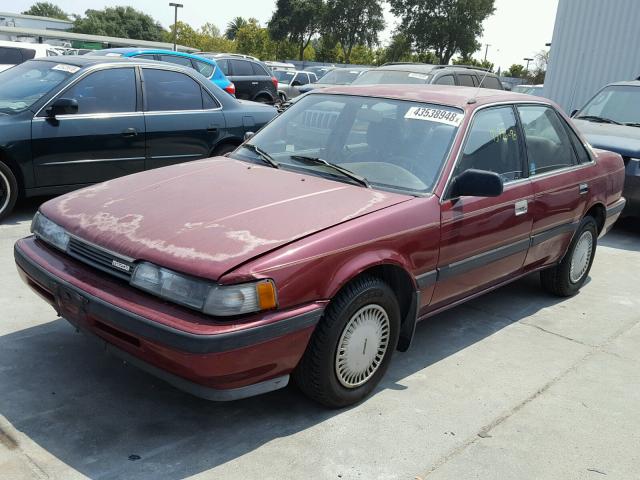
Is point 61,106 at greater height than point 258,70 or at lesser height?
lesser

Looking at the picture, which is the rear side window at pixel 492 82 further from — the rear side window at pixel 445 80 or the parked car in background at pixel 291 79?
the parked car in background at pixel 291 79


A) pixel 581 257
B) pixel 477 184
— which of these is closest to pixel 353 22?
pixel 581 257

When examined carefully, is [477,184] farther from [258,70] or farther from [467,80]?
[258,70]

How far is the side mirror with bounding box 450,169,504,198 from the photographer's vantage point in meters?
3.55

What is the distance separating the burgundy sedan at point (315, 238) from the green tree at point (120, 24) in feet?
307

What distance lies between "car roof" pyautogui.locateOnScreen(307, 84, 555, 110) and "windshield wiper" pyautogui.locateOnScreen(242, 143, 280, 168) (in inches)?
25.7

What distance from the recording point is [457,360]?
401cm

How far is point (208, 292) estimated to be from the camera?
2.69m

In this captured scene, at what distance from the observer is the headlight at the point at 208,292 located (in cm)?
268

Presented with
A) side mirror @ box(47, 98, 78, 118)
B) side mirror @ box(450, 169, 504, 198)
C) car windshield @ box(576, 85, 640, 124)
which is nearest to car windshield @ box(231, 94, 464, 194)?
side mirror @ box(450, 169, 504, 198)

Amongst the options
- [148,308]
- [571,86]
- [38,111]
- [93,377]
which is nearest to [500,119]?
[148,308]

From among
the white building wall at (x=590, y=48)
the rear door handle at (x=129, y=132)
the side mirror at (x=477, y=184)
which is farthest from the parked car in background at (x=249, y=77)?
the side mirror at (x=477, y=184)

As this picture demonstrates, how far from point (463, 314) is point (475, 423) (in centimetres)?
155

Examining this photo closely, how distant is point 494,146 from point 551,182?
68 cm
